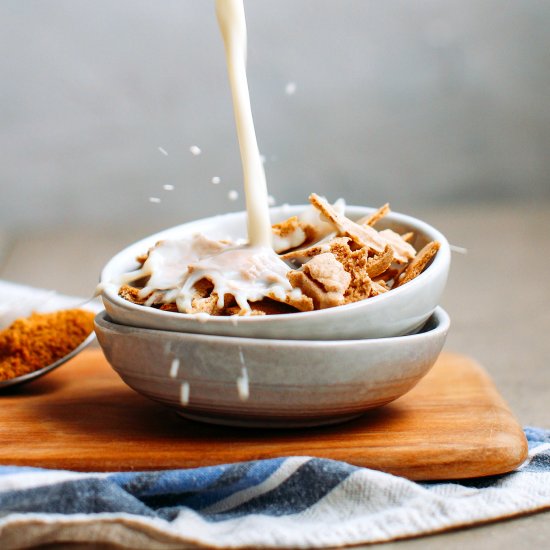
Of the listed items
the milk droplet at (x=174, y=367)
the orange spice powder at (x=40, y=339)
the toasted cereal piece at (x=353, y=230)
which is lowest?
the orange spice powder at (x=40, y=339)

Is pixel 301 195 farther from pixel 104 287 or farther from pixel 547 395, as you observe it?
pixel 104 287

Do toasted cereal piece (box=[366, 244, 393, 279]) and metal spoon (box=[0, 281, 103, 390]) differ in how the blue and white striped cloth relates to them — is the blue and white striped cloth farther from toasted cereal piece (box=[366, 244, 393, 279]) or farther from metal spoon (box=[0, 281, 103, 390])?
metal spoon (box=[0, 281, 103, 390])

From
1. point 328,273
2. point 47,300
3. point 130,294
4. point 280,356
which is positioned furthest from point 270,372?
point 47,300

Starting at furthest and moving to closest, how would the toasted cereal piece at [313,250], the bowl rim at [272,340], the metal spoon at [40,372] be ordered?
the metal spoon at [40,372]
the toasted cereal piece at [313,250]
the bowl rim at [272,340]

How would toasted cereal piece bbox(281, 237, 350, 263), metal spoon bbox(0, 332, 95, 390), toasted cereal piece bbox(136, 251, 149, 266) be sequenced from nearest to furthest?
toasted cereal piece bbox(281, 237, 350, 263), toasted cereal piece bbox(136, 251, 149, 266), metal spoon bbox(0, 332, 95, 390)

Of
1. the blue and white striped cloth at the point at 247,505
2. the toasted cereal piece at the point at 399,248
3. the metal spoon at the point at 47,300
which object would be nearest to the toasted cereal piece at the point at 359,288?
the toasted cereal piece at the point at 399,248

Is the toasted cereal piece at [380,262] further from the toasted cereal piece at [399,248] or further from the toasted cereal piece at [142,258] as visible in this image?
the toasted cereal piece at [142,258]

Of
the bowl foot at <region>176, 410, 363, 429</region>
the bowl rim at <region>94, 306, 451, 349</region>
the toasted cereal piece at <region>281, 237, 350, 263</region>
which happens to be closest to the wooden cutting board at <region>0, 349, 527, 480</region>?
the bowl foot at <region>176, 410, 363, 429</region>
